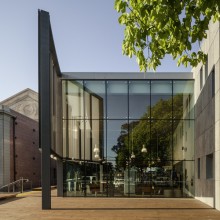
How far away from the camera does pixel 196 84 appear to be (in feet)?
75.8

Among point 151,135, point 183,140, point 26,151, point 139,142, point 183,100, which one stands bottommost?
point 26,151

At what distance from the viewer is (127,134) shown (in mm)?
24203

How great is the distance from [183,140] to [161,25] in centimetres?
1829

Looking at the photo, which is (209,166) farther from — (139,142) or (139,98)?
(139,98)

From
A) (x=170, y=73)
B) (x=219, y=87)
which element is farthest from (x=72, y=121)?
(x=219, y=87)

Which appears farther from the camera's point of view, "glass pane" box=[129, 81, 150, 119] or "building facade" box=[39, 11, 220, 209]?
"glass pane" box=[129, 81, 150, 119]

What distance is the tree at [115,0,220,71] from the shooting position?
6484mm

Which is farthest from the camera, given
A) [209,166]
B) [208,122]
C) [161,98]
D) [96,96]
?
[96,96]

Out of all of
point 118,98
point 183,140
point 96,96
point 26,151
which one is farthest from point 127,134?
point 26,151

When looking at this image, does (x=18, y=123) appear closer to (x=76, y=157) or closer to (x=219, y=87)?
(x=76, y=157)

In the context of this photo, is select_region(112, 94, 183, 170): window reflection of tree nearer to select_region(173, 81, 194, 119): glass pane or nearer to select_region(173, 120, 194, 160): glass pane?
select_region(173, 81, 194, 119): glass pane

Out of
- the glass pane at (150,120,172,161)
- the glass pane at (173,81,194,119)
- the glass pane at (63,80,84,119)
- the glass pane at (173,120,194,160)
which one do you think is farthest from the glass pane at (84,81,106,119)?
the glass pane at (173,120,194,160)

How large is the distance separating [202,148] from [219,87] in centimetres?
584

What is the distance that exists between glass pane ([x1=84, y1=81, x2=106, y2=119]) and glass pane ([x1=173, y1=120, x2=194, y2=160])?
4.80m
